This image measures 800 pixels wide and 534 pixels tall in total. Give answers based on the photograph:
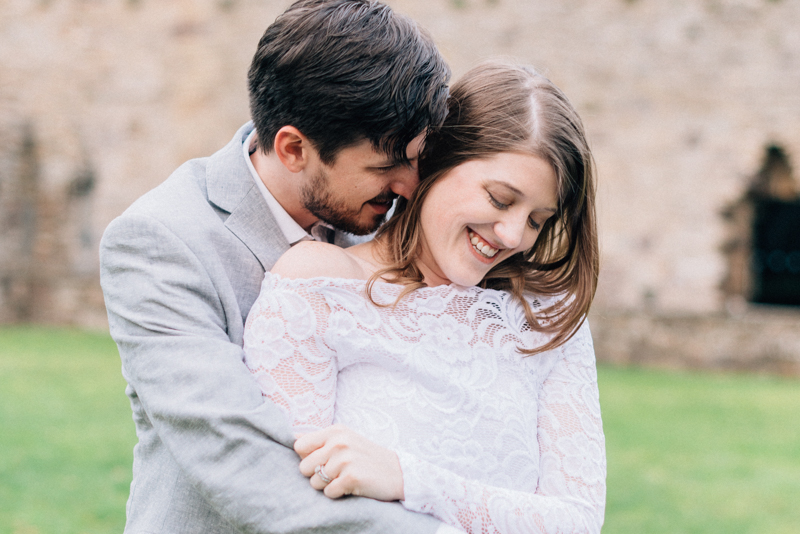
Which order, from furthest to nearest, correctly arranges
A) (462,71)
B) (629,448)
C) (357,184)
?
(462,71)
(629,448)
(357,184)

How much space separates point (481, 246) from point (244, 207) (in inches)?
23.6

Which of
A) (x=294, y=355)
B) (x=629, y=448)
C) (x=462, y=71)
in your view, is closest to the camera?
(x=294, y=355)

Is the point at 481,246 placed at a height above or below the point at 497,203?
below

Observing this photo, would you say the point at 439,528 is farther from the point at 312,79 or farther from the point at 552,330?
the point at 312,79

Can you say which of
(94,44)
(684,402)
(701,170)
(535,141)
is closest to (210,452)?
(535,141)

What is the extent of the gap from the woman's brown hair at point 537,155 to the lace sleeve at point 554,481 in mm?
107

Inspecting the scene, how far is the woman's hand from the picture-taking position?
62.9 inches

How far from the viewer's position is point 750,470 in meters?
6.66

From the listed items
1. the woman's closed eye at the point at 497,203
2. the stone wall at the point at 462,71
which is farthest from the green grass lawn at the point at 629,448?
the woman's closed eye at the point at 497,203

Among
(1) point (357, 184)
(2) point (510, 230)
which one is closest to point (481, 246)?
(2) point (510, 230)

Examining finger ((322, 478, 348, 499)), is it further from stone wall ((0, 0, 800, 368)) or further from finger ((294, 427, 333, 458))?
stone wall ((0, 0, 800, 368))

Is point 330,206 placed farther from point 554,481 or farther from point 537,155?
point 554,481

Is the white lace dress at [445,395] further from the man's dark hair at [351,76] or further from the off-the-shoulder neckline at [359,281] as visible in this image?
the man's dark hair at [351,76]

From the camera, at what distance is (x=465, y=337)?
1.89 meters
